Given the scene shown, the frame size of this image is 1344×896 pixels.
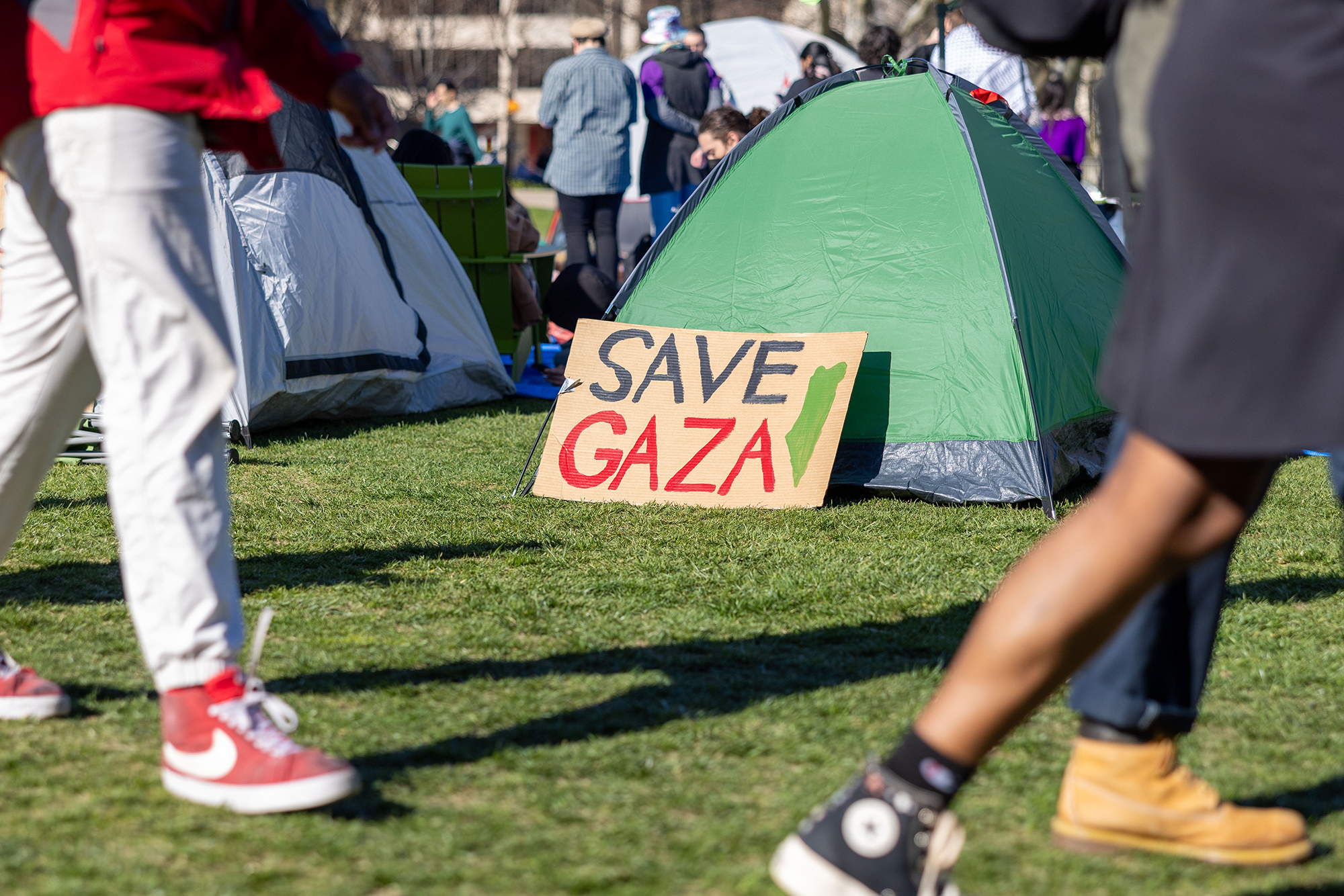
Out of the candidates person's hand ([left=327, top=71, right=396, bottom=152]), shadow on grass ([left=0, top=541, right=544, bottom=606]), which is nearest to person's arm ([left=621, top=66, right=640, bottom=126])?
shadow on grass ([left=0, top=541, right=544, bottom=606])

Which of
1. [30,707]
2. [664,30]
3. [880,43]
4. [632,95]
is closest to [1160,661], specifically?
[30,707]

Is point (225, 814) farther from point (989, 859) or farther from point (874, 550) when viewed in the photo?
point (874, 550)

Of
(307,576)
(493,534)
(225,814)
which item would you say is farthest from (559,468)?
(225,814)

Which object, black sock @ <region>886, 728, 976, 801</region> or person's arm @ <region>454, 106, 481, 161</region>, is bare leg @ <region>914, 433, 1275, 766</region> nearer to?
black sock @ <region>886, 728, 976, 801</region>

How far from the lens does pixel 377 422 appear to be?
5.84 m

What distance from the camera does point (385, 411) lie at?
19.6 feet

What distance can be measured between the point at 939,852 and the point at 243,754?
903 millimetres

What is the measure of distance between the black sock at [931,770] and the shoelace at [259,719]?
81 cm

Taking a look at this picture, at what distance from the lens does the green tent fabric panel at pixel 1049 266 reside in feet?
14.0

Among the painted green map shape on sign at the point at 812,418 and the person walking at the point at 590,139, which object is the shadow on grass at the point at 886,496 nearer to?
the painted green map shape on sign at the point at 812,418

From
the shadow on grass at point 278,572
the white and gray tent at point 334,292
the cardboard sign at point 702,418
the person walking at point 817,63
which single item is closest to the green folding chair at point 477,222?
the white and gray tent at point 334,292

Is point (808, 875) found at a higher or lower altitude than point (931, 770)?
lower

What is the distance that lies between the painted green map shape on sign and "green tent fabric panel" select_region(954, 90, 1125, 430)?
608mm

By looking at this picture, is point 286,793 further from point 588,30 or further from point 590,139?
point 588,30
